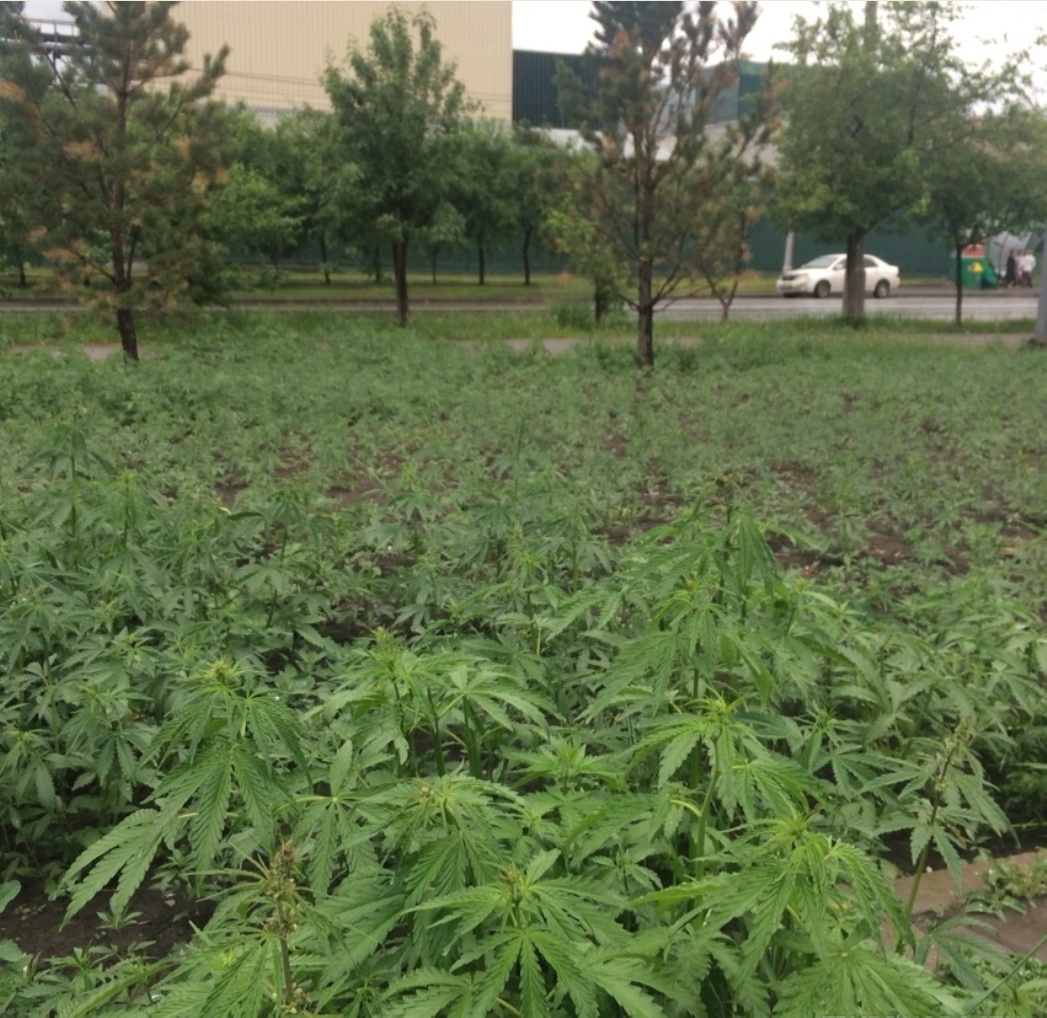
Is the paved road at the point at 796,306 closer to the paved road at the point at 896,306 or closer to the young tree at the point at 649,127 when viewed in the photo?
the paved road at the point at 896,306

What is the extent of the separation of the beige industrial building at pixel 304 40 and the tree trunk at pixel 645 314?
2023 centimetres

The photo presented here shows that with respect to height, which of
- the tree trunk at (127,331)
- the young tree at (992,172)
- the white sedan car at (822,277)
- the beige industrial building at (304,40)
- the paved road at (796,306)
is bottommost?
the tree trunk at (127,331)

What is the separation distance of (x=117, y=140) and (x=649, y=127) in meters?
6.13

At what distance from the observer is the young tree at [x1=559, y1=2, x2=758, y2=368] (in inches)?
496

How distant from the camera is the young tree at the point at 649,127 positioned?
12586 millimetres

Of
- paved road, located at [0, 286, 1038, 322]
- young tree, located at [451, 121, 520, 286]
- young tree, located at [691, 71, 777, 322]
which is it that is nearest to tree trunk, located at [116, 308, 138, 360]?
young tree, located at [691, 71, 777, 322]

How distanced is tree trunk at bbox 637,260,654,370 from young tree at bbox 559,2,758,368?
0.05ft

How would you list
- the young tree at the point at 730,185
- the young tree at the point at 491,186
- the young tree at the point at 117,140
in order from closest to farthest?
the young tree at the point at 117,140 → the young tree at the point at 730,185 → the young tree at the point at 491,186

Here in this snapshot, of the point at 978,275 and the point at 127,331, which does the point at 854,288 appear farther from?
the point at 978,275

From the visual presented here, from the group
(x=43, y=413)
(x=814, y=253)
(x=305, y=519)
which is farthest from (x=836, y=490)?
(x=814, y=253)

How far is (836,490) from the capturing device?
259 inches

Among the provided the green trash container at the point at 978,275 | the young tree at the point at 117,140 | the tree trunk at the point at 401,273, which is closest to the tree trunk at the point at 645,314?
the tree trunk at the point at 401,273

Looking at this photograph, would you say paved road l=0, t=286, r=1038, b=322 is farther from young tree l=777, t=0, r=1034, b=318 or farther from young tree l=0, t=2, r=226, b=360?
young tree l=0, t=2, r=226, b=360

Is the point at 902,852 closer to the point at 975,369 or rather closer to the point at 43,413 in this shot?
the point at 43,413
